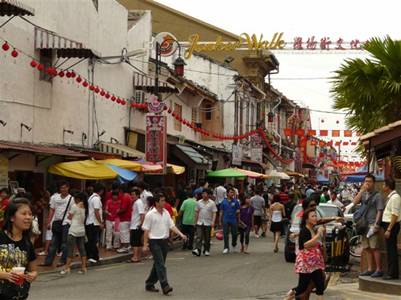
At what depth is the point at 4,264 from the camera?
20.7 ft

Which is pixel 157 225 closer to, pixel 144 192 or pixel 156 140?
pixel 144 192

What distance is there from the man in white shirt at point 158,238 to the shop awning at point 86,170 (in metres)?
6.51

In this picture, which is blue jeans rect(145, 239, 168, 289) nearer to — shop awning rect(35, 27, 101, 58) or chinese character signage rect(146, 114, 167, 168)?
shop awning rect(35, 27, 101, 58)

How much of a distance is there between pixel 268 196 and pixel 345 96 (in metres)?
16.5

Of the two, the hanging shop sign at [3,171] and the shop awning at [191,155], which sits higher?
the shop awning at [191,155]

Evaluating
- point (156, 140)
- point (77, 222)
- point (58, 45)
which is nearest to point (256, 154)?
point (156, 140)

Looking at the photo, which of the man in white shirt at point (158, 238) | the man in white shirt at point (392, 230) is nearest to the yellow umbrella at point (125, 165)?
the man in white shirt at point (158, 238)

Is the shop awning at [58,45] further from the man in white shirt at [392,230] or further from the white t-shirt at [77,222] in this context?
the man in white shirt at [392,230]

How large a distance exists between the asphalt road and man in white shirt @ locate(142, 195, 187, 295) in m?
0.24

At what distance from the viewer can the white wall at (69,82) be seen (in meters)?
19.7

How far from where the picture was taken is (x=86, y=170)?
1984cm

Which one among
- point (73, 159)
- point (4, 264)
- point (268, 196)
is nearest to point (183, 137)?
point (268, 196)

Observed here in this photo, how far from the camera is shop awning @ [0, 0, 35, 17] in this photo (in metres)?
16.8

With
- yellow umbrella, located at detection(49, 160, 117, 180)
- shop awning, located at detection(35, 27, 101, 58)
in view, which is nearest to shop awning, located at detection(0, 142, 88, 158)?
yellow umbrella, located at detection(49, 160, 117, 180)
